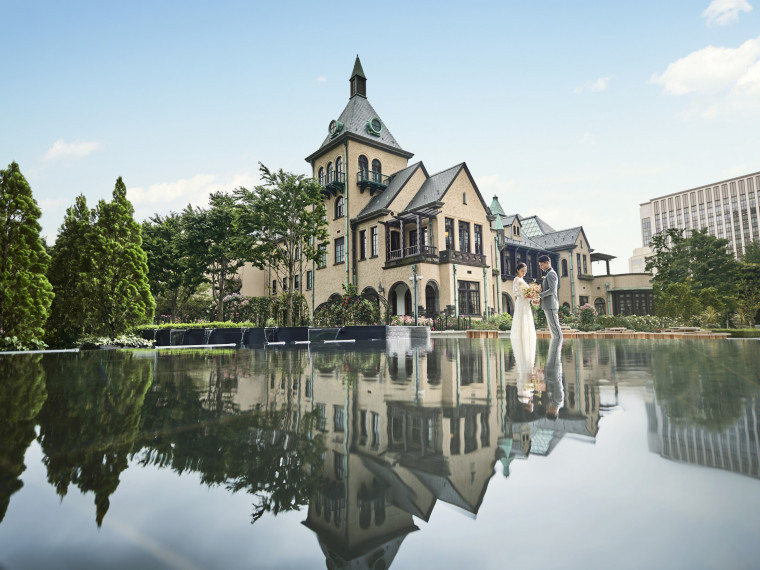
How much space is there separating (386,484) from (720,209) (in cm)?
13722

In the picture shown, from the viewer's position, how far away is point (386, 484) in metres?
1.74

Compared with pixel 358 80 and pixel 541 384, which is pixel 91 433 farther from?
pixel 358 80

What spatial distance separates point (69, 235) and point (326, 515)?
16645 mm

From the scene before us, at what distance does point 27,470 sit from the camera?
1.97 m

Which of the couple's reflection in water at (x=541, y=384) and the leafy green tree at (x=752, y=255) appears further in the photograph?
the leafy green tree at (x=752, y=255)

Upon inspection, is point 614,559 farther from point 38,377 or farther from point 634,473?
point 38,377

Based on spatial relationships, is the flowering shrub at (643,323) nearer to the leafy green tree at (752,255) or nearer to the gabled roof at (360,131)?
the gabled roof at (360,131)

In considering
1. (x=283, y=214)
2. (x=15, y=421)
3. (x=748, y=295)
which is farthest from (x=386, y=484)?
(x=748, y=295)

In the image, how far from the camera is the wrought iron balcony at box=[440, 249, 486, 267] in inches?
1141

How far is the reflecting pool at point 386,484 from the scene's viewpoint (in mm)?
1256

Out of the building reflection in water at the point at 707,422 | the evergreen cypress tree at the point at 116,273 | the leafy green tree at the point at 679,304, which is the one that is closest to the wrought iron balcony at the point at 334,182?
the evergreen cypress tree at the point at 116,273

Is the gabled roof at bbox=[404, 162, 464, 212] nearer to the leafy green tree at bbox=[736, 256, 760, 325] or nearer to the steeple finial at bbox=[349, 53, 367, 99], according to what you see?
the steeple finial at bbox=[349, 53, 367, 99]

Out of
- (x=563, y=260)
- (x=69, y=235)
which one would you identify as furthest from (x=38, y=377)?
(x=563, y=260)

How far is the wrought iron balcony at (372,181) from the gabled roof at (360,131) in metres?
2.38
